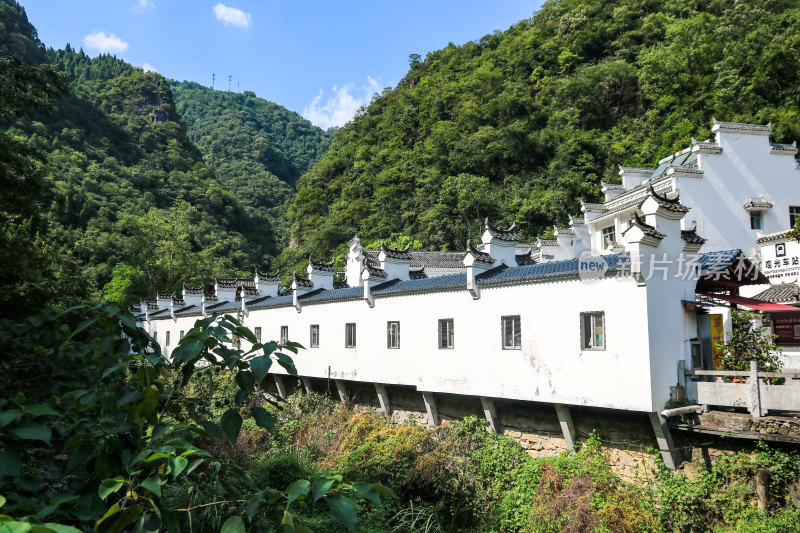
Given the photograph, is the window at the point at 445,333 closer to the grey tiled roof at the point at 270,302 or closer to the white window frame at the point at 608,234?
the grey tiled roof at the point at 270,302

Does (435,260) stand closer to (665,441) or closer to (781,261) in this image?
(781,261)

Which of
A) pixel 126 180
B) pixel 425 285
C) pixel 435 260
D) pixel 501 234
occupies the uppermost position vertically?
pixel 126 180

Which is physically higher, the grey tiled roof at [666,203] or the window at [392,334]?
the grey tiled roof at [666,203]

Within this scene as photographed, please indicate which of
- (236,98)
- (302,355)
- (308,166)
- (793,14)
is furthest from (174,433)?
(236,98)

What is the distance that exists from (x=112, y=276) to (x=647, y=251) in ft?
142

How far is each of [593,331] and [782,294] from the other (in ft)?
36.7

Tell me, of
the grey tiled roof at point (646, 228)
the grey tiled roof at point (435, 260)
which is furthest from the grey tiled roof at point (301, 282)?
the grey tiled roof at point (435, 260)

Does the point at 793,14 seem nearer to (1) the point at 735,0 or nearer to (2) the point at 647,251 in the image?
(1) the point at 735,0

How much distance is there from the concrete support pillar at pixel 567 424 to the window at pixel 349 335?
736 cm

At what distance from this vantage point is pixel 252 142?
90.3 meters

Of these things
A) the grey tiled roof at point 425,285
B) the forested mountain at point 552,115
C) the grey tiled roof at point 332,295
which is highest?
the forested mountain at point 552,115

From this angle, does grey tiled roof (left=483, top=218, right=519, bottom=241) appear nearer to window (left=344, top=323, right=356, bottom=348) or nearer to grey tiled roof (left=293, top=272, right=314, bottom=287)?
window (left=344, top=323, right=356, bottom=348)

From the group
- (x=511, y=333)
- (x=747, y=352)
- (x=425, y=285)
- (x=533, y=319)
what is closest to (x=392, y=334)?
(x=425, y=285)

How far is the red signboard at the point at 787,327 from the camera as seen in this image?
1677 cm
